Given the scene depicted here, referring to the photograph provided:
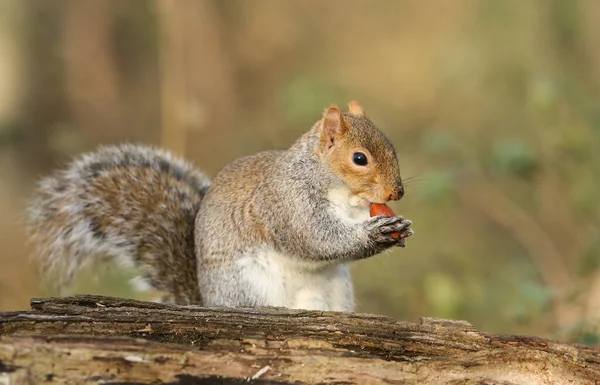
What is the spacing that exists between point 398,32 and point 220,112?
2108 millimetres

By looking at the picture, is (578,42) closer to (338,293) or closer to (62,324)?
(338,293)

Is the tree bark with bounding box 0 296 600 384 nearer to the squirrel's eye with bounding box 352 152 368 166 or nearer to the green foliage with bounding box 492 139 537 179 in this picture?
the squirrel's eye with bounding box 352 152 368 166

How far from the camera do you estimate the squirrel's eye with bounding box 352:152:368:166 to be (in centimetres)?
222

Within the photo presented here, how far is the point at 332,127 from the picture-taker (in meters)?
2.31

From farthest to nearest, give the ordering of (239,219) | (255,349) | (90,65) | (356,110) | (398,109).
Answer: (398,109)
(90,65)
(356,110)
(239,219)
(255,349)

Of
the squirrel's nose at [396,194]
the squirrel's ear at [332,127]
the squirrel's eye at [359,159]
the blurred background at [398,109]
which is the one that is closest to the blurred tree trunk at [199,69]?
the blurred background at [398,109]

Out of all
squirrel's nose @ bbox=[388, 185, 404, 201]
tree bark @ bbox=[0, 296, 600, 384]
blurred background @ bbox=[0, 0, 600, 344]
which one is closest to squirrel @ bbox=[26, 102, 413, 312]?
squirrel's nose @ bbox=[388, 185, 404, 201]

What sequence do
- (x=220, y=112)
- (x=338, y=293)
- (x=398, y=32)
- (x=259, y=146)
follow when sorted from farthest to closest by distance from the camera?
(x=398, y=32) → (x=220, y=112) → (x=259, y=146) → (x=338, y=293)

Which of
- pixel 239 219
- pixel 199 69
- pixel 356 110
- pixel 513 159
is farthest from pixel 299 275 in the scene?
pixel 199 69

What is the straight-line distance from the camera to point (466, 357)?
1669 millimetres

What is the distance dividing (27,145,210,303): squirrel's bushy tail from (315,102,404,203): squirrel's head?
56 centimetres

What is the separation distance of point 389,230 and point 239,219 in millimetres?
504

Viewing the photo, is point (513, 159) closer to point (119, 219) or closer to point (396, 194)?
point (396, 194)

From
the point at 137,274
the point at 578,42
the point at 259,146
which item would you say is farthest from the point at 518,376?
the point at 578,42
